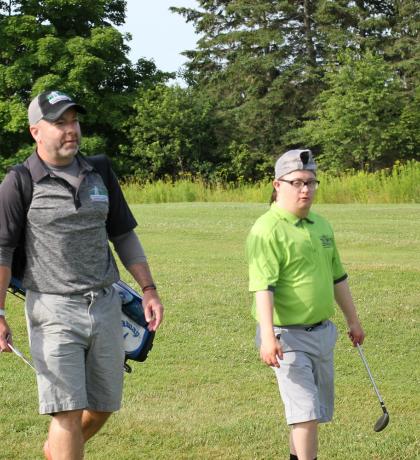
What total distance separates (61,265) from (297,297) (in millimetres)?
1163

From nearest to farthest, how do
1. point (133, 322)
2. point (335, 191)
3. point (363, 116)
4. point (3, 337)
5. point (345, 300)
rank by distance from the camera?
1. point (3, 337)
2. point (133, 322)
3. point (345, 300)
4. point (335, 191)
5. point (363, 116)

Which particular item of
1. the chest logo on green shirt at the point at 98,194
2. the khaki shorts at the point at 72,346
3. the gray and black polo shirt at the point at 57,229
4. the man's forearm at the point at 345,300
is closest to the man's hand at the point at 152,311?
the khaki shorts at the point at 72,346

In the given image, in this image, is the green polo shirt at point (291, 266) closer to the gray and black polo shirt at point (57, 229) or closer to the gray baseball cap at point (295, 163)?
the gray baseball cap at point (295, 163)

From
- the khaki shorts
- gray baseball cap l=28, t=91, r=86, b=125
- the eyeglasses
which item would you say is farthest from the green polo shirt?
gray baseball cap l=28, t=91, r=86, b=125

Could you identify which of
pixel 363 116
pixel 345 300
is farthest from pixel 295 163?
pixel 363 116

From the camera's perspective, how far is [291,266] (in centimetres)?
445

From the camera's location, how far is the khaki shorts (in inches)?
159

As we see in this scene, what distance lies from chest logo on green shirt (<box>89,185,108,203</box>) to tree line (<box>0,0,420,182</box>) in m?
33.5

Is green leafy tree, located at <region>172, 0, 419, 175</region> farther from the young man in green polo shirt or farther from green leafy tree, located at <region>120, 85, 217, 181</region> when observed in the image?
the young man in green polo shirt

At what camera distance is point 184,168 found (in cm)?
4406

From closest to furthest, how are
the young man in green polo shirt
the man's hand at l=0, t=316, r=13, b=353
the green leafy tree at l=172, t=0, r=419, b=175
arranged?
the man's hand at l=0, t=316, r=13, b=353 → the young man in green polo shirt → the green leafy tree at l=172, t=0, r=419, b=175

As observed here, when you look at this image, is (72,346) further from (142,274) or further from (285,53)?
(285,53)

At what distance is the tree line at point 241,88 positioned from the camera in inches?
1661

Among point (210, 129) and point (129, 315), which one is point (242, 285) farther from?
point (210, 129)
